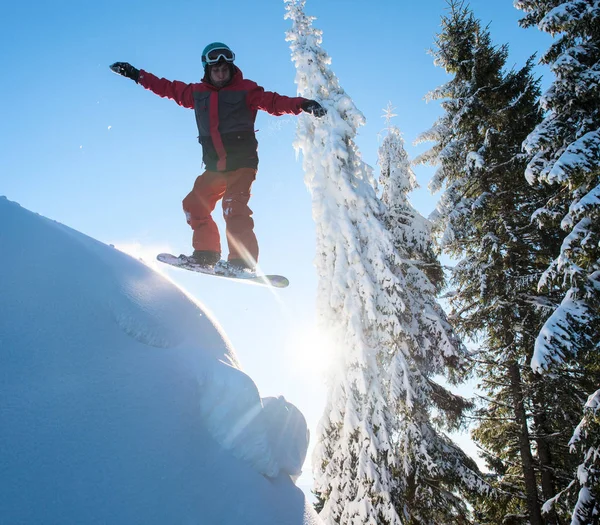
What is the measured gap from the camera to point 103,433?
2.03 m

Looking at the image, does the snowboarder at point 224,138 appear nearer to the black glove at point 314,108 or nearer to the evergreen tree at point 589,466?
the black glove at point 314,108

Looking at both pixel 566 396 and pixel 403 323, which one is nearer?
pixel 566 396

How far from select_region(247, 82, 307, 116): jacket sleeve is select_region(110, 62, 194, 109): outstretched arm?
0.81 meters

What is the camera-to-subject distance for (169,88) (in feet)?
16.5

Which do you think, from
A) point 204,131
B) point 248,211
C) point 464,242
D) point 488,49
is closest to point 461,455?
point 464,242

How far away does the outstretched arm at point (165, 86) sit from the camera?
16.3 ft

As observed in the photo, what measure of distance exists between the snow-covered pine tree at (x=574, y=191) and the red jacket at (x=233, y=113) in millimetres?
4187

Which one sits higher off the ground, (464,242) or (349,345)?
(464,242)

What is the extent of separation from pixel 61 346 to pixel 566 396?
9.30 meters

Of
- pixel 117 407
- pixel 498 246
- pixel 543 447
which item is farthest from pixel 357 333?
pixel 117 407

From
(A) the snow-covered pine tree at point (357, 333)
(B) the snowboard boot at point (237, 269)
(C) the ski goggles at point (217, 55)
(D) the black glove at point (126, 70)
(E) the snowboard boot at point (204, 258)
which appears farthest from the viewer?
(A) the snow-covered pine tree at point (357, 333)

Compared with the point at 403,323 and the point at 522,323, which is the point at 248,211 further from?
the point at 522,323

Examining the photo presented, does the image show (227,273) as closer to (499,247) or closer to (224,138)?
(224,138)

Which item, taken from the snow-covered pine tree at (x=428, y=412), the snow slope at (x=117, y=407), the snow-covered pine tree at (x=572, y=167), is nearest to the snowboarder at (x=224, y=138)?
the snow slope at (x=117, y=407)
